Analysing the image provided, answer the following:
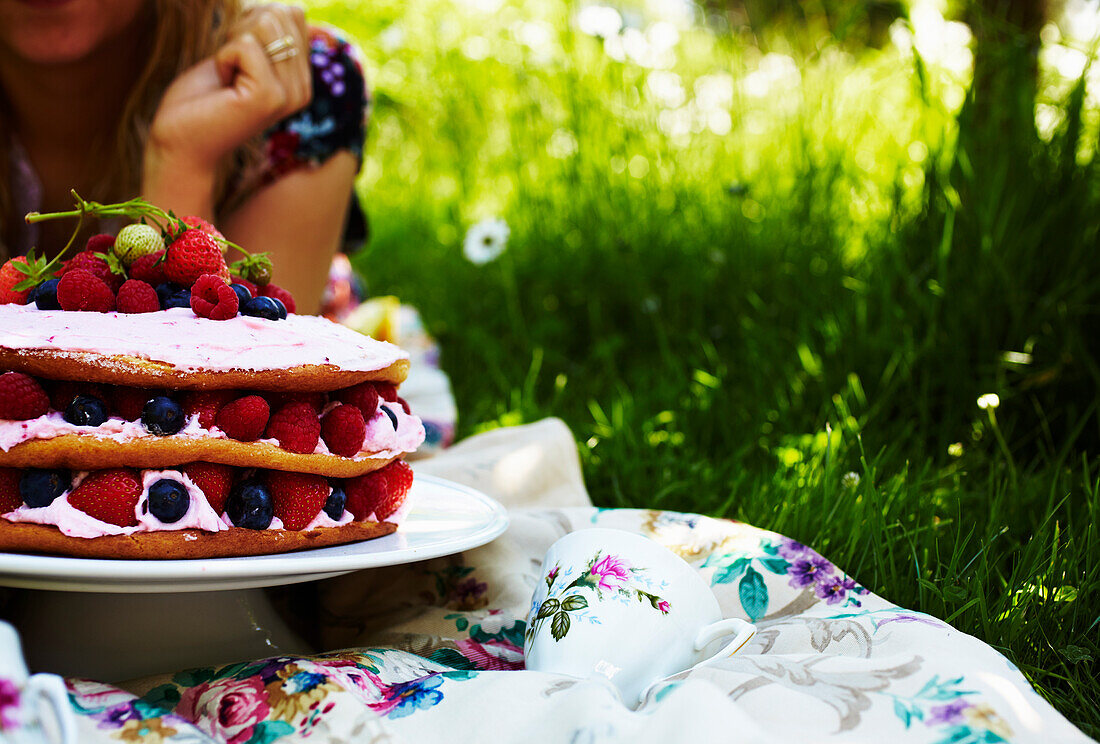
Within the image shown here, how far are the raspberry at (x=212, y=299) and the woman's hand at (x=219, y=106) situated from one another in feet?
3.10

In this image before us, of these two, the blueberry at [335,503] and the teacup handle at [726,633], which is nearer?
the teacup handle at [726,633]

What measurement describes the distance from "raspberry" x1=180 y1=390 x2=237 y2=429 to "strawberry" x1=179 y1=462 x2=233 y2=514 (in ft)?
0.16

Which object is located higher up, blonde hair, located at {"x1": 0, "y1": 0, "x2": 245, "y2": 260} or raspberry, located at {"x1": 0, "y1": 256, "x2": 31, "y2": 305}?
blonde hair, located at {"x1": 0, "y1": 0, "x2": 245, "y2": 260}

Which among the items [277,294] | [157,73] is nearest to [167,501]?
[277,294]

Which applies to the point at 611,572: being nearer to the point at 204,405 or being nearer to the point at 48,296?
the point at 204,405

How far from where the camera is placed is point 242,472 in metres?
1.15

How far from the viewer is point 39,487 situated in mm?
1001

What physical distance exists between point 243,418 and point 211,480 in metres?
0.09

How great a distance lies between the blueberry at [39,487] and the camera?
1.00 m

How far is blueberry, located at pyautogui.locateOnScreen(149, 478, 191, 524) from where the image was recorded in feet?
3.39

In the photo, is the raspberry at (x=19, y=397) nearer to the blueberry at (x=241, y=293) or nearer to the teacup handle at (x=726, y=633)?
the blueberry at (x=241, y=293)

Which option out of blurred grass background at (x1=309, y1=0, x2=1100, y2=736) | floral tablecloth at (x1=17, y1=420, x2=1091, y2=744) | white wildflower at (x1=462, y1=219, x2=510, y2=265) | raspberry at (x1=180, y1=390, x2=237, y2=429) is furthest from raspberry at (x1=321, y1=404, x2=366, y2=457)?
white wildflower at (x1=462, y1=219, x2=510, y2=265)

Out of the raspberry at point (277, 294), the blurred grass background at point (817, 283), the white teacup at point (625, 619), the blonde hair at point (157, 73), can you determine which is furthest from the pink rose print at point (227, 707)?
the blonde hair at point (157, 73)

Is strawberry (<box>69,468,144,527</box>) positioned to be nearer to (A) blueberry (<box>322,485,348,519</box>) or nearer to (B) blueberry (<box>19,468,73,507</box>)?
(B) blueberry (<box>19,468,73,507</box>)
